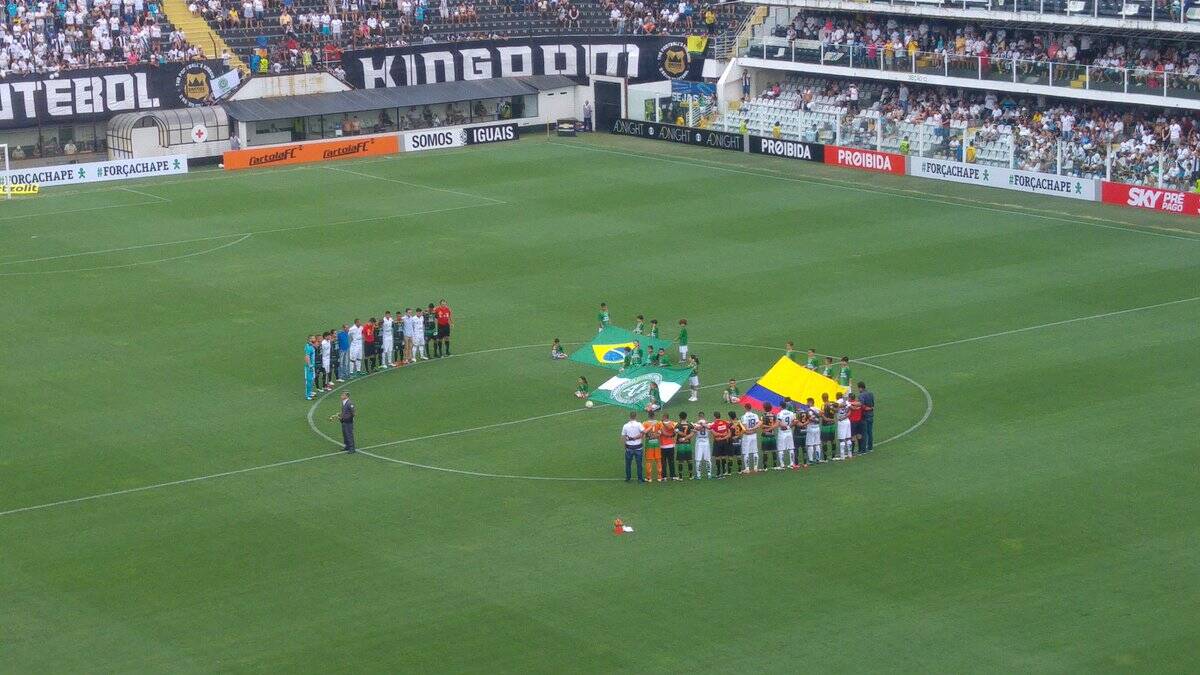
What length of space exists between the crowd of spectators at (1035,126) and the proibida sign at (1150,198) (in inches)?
33.7

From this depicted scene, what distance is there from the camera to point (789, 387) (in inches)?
1371

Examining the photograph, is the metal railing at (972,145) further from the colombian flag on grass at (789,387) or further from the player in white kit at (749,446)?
the player in white kit at (749,446)

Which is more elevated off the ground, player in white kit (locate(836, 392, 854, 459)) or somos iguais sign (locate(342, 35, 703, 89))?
somos iguais sign (locate(342, 35, 703, 89))

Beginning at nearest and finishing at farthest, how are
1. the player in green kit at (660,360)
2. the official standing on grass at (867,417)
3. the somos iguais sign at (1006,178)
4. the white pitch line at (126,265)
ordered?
the official standing on grass at (867,417) < the player in green kit at (660,360) < the white pitch line at (126,265) < the somos iguais sign at (1006,178)

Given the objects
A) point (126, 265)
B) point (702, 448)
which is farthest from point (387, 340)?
point (126, 265)

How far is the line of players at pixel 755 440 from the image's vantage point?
31859 millimetres

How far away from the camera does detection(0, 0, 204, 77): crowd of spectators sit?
2837 inches

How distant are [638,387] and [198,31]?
1847 inches

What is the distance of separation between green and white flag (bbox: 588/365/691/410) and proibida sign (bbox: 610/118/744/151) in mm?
35585

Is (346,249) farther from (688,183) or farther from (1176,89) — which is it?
(1176,89)

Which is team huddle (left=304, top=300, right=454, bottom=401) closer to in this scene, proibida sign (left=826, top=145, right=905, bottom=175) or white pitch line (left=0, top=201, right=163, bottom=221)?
white pitch line (left=0, top=201, right=163, bottom=221)

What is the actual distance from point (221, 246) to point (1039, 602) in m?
35.2

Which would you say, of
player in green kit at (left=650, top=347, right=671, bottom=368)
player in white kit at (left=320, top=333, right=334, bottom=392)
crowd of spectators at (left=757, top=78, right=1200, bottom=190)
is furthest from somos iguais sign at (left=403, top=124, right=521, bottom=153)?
player in green kit at (left=650, top=347, right=671, bottom=368)

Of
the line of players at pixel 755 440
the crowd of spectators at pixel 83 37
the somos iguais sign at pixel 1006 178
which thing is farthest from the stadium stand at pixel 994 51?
the line of players at pixel 755 440
